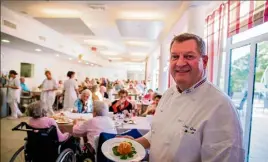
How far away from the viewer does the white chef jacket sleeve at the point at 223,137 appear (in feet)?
2.93

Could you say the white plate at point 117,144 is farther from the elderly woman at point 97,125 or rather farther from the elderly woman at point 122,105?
the elderly woman at point 122,105

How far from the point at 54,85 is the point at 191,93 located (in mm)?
5263

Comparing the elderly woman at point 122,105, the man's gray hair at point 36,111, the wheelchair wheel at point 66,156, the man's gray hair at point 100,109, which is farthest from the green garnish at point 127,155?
the elderly woman at point 122,105

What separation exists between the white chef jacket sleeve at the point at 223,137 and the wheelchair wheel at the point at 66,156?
5.28ft

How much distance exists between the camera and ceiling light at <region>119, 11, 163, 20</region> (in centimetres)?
399

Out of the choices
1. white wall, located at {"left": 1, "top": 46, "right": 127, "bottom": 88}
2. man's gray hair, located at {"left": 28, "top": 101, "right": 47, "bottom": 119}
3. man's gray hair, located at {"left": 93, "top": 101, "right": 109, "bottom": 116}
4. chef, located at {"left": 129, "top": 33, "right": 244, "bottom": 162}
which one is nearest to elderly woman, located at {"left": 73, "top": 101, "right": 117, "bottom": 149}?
man's gray hair, located at {"left": 93, "top": 101, "right": 109, "bottom": 116}

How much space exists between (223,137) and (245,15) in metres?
1.91

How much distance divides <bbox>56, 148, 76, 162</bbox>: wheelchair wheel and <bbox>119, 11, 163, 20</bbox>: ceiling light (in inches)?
112

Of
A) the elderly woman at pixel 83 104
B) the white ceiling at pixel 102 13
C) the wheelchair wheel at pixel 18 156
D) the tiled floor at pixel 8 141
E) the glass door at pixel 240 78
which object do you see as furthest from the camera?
the elderly woman at pixel 83 104

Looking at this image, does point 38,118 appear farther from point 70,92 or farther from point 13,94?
point 13,94

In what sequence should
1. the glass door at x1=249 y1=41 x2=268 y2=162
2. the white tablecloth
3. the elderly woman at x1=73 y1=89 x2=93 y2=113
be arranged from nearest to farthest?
the glass door at x1=249 y1=41 x2=268 y2=162 → the white tablecloth → the elderly woman at x1=73 y1=89 x2=93 y2=113

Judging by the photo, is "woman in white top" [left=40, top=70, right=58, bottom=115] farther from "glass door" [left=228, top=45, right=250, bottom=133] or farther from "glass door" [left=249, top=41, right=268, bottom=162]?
"glass door" [left=249, top=41, right=268, bottom=162]

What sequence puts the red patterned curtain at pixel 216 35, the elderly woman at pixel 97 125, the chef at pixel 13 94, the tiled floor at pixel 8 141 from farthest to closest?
the chef at pixel 13 94 < the tiled floor at pixel 8 141 < the red patterned curtain at pixel 216 35 < the elderly woman at pixel 97 125

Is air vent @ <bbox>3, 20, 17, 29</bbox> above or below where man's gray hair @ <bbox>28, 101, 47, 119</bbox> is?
above
